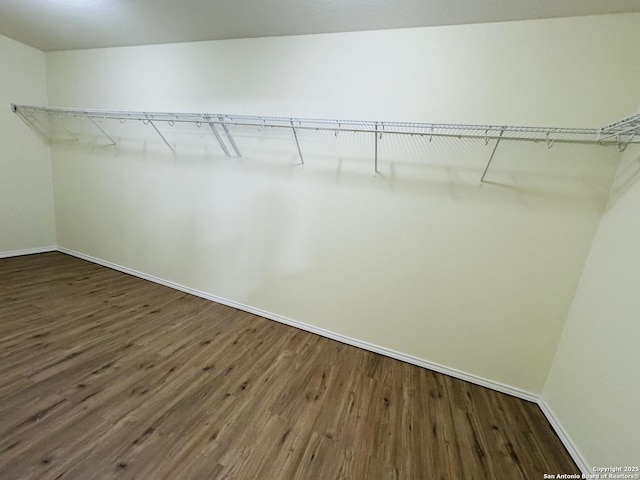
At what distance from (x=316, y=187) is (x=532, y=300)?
5.52 ft

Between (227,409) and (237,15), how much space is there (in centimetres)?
255

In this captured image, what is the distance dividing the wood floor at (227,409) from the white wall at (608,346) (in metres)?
0.23

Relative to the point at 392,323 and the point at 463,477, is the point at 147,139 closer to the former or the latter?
the point at 392,323

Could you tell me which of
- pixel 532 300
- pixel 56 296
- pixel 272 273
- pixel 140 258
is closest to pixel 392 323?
pixel 532 300

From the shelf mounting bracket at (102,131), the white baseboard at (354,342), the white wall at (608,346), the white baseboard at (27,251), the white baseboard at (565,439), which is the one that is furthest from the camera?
the white baseboard at (27,251)

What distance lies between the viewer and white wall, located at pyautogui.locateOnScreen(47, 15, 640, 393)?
1567 mm

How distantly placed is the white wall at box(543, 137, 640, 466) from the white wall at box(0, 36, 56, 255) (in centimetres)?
537

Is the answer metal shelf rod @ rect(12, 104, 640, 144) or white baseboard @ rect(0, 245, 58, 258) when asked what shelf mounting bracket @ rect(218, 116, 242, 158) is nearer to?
metal shelf rod @ rect(12, 104, 640, 144)

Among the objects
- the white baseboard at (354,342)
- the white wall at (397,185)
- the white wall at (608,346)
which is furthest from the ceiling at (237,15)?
the white baseboard at (354,342)

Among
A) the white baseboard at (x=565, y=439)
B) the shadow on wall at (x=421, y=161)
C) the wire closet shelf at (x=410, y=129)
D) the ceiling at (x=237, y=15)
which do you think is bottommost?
the white baseboard at (x=565, y=439)

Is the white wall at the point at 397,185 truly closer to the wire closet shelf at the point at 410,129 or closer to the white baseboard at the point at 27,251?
the wire closet shelf at the point at 410,129

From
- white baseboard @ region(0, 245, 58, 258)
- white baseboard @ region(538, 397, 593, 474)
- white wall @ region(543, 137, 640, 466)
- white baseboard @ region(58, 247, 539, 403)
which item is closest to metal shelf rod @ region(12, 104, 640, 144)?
white wall @ region(543, 137, 640, 466)

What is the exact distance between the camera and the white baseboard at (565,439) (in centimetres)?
135

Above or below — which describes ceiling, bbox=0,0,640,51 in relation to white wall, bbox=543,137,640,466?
above
